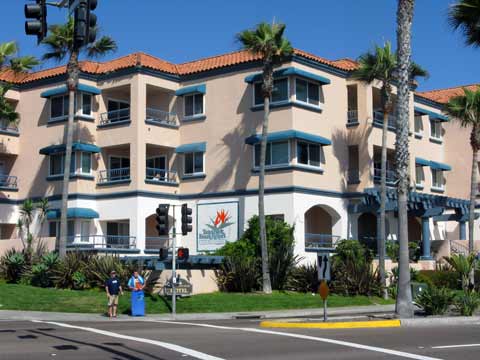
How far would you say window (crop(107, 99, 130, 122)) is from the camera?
143ft

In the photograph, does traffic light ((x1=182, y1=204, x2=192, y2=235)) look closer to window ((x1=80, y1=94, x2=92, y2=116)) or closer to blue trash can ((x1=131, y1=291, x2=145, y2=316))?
blue trash can ((x1=131, y1=291, x2=145, y2=316))

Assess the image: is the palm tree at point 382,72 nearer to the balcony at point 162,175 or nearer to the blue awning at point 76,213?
the balcony at point 162,175

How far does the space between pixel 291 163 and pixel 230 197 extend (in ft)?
13.7

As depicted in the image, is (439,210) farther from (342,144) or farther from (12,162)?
(12,162)

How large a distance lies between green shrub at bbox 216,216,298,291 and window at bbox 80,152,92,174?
9.61 m

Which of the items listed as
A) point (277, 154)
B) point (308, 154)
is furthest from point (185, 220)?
point (308, 154)

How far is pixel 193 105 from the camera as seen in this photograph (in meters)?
43.8

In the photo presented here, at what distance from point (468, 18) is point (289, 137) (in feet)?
44.1

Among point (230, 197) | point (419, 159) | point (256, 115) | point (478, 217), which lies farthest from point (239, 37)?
point (478, 217)

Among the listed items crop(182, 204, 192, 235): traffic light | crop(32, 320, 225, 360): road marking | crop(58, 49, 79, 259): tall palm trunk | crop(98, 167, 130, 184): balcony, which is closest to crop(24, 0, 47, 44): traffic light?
crop(32, 320, 225, 360): road marking

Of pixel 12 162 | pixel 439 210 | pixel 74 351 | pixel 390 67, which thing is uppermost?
pixel 390 67

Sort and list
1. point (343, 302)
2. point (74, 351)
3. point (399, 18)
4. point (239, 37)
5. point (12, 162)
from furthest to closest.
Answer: point (12, 162), point (239, 37), point (343, 302), point (399, 18), point (74, 351)

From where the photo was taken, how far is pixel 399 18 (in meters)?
24.6

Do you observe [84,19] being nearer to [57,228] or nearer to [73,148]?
[73,148]
